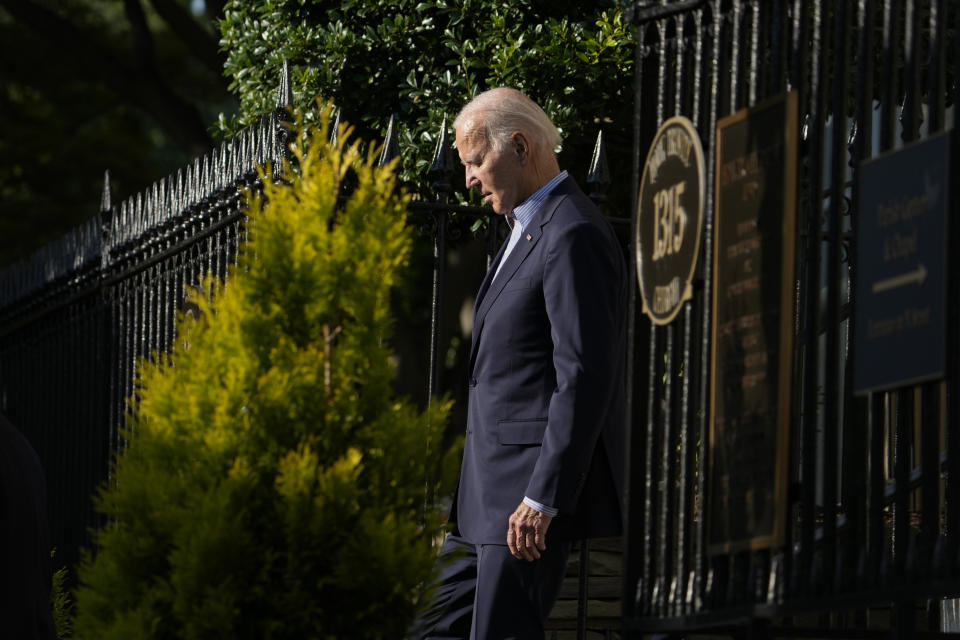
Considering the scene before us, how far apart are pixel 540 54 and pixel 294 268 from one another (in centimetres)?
501

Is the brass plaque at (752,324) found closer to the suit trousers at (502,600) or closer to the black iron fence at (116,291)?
the suit trousers at (502,600)

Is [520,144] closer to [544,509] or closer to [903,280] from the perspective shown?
[544,509]

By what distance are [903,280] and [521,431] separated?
1460 mm

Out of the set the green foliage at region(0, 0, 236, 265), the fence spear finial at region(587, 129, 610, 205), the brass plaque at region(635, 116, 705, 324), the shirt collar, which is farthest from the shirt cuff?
the green foliage at region(0, 0, 236, 265)

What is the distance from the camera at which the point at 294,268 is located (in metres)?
4.19

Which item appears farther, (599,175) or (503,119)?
(599,175)

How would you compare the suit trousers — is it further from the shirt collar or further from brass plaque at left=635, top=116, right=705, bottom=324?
the shirt collar

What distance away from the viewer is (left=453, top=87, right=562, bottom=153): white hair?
207 inches

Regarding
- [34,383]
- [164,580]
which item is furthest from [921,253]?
[34,383]

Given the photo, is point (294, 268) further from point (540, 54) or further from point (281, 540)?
point (540, 54)

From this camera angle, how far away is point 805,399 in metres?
4.43

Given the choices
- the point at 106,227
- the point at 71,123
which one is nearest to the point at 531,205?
the point at 106,227

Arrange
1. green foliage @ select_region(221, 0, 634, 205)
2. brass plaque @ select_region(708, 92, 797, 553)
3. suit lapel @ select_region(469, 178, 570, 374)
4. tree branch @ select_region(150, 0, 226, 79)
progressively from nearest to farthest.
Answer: brass plaque @ select_region(708, 92, 797, 553)
suit lapel @ select_region(469, 178, 570, 374)
green foliage @ select_region(221, 0, 634, 205)
tree branch @ select_region(150, 0, 226, 79)

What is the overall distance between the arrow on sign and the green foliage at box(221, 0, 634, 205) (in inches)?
197
